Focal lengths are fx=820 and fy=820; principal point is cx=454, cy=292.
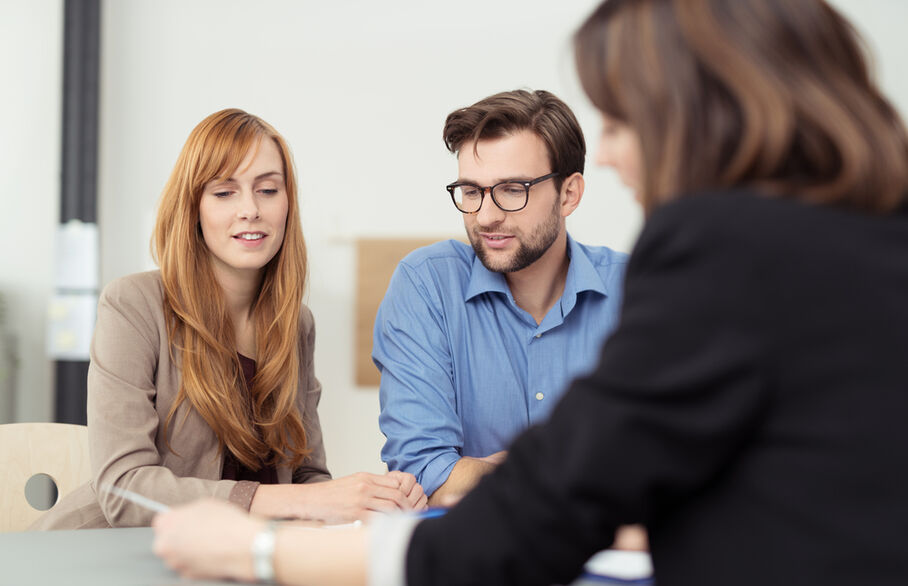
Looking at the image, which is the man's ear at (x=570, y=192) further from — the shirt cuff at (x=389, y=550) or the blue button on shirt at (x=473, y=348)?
the shirt cuff at (x=389, y=550)

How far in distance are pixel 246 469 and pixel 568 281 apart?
3.02 ft

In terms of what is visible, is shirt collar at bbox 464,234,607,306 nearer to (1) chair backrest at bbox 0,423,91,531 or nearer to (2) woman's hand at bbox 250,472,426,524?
(2) woman's hand at bbox 250,472,426,524

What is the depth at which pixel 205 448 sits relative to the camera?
1860 mm

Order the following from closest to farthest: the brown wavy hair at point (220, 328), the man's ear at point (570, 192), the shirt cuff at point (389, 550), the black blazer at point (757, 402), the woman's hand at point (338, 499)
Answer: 1. the black blazer at point (757, 402)
2. the shirt cuff at point (389, 550)
3. the woman's hand at point (338, 499)
4. the brown wavy hair at point (220, 328)
5. the man's ear at point (570, 192)

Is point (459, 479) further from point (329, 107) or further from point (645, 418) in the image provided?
point (329, 107)

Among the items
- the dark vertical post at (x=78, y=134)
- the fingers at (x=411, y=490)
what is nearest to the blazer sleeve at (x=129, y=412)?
the fingers at (x=411, y=490)

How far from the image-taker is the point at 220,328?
1947 millimetres

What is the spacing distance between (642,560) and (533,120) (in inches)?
51.4

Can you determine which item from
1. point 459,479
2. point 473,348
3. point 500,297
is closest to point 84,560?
point 459,479

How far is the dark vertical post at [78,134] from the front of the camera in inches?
137

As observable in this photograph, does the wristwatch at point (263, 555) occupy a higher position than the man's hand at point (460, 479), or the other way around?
the wristwatch at point (263, 555)

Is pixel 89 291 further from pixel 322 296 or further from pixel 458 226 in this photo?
pixel 458 226

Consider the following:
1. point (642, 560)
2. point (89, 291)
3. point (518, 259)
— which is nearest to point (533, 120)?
point (518, 259)

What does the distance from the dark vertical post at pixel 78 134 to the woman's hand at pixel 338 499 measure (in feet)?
7.44
